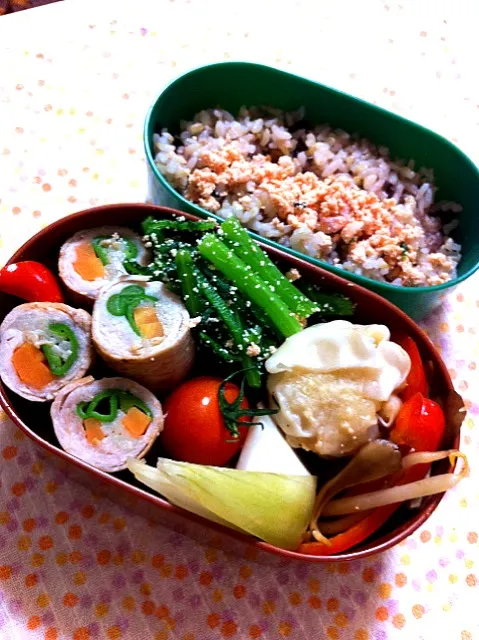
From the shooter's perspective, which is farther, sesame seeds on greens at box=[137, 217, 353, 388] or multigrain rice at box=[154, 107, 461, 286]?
multigrain rice at box=[154, 107, 461, 286]

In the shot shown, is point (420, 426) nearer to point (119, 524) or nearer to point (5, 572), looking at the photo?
point (119, 524)

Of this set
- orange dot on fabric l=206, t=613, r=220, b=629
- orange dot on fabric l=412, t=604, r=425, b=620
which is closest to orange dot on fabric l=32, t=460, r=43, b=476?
orange dot on fabric l=206, t=613, r=220, b=629

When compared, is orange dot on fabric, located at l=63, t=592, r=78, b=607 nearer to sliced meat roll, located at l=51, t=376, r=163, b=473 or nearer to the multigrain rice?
sliced meat roll, located at l=51, t=376, r=163, b=473

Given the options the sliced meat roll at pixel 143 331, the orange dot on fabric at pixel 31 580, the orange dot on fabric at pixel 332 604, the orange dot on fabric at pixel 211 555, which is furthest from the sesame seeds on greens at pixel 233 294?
the orange dot on fabric at pixel 31 580

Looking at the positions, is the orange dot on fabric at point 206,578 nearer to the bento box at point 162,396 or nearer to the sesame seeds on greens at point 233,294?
the bento box at point 162,396

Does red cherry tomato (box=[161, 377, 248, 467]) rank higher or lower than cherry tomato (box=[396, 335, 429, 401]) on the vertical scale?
lower

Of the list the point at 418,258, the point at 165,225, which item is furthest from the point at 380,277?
the point at 165,225
